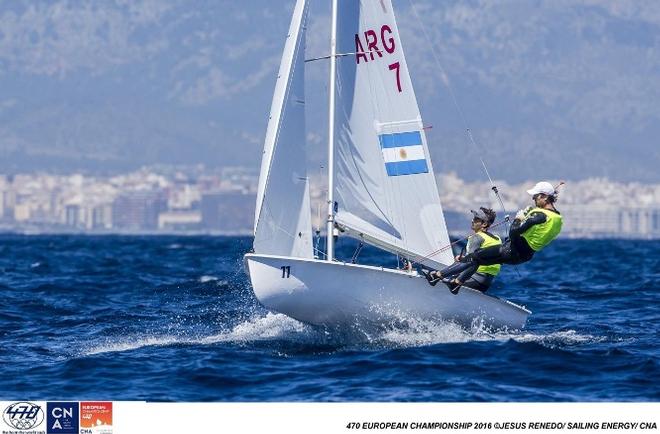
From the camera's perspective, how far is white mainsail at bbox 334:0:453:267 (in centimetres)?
2081

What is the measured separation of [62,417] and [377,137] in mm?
8478

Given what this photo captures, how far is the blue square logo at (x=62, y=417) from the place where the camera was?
13.7m

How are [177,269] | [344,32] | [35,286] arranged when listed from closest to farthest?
[344,32], [35,286], [177,269]

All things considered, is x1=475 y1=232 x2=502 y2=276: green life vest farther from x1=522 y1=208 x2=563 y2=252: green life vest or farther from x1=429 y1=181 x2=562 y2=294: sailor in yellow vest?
x1=522 y1=208 x2=563 y2=252: green life vest

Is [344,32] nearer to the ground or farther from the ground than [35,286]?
farther from the ground

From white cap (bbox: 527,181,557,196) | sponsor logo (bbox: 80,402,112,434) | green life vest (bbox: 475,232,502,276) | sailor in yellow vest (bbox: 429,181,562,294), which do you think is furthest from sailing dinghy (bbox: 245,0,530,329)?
sponsor logo (bbox: 80,402,112,434)

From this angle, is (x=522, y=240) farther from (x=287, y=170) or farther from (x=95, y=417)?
(x=95, y=417)

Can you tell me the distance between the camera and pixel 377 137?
68.9 feet

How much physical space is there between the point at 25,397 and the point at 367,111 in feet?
23.4

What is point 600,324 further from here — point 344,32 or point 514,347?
point 344,32

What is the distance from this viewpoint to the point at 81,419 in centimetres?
1374

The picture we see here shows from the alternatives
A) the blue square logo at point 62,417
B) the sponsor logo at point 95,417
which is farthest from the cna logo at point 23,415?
the sponsor logo at point 95,417

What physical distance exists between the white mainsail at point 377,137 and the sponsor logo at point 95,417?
300 inches

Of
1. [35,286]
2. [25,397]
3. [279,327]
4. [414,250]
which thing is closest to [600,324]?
[414,250]
